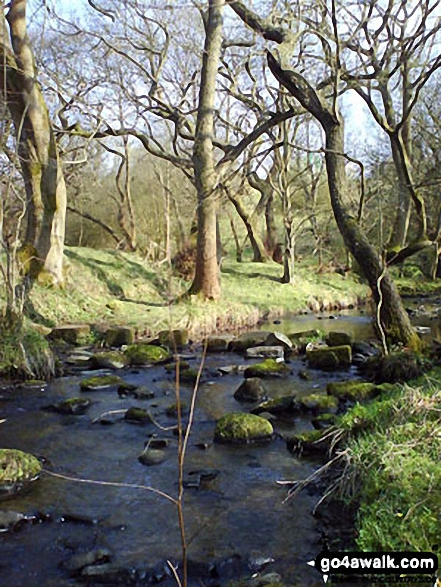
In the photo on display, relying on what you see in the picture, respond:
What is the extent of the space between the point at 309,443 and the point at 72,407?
3.68 metres

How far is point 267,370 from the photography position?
10.6 m

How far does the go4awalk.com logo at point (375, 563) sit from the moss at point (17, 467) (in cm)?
312

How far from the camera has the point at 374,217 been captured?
28.2 meters

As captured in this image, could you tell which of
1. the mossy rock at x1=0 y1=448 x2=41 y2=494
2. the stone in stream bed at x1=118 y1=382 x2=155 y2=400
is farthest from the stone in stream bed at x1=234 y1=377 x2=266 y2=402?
the mossy rock at x1=0 y1=448 x2=41 y2=494

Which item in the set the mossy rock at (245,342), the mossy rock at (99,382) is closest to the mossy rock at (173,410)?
the mossy rock at (99,382)

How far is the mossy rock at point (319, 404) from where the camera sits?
805 cm

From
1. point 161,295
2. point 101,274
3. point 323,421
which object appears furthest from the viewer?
point 161,295

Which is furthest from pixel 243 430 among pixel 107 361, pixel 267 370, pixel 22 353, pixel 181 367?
pixel 107 361

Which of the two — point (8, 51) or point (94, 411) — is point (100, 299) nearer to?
point (8, 51)

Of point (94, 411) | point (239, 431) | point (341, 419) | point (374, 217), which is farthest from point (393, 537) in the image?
point (374, 217)

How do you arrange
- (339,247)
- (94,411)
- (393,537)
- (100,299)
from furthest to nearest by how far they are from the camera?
(339,247), (100,299), (94,411), (393,537)

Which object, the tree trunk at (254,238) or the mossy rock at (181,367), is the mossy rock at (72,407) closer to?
the mossy rock at (181,367)

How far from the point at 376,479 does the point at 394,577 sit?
0.95m

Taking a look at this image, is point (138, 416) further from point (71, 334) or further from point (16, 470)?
point (71, 334)
